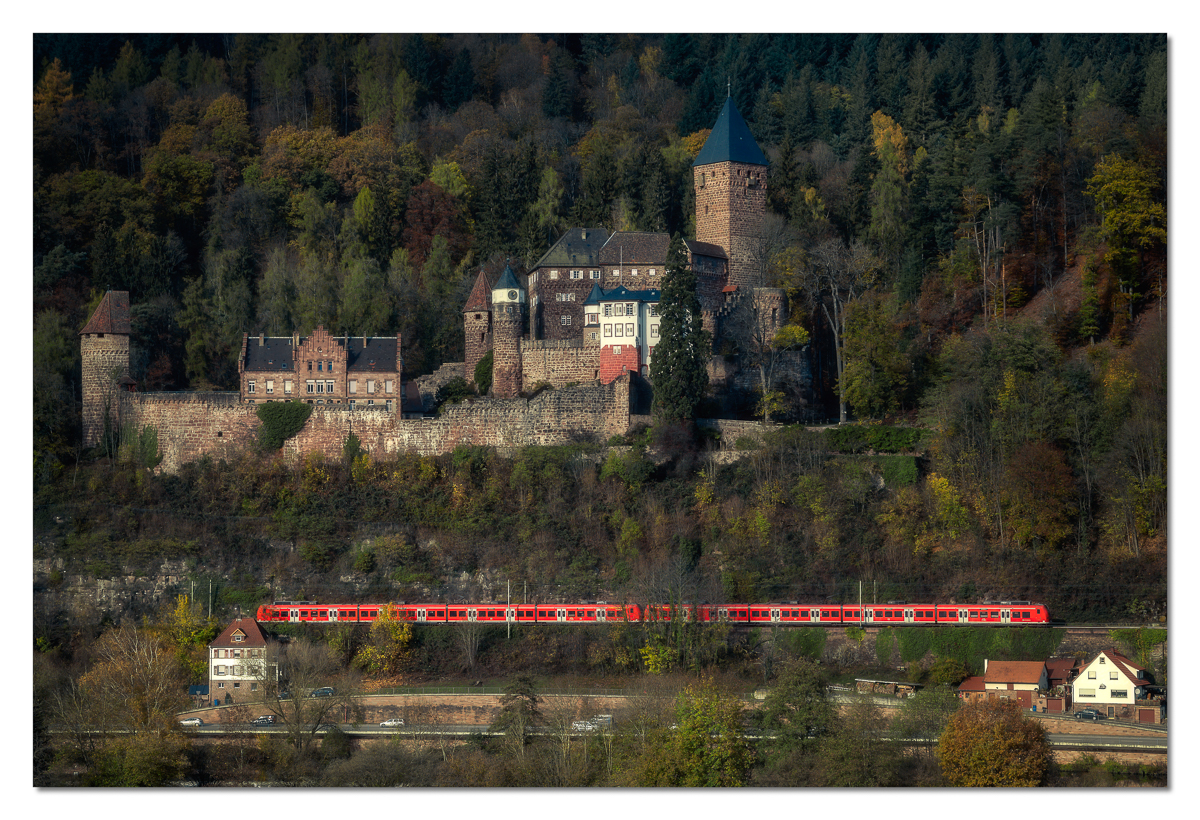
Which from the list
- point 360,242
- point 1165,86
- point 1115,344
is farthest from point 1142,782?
point 360,242

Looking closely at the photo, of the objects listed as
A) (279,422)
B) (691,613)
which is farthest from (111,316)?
(691,613)

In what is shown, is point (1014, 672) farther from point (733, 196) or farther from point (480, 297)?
point (480, 297)

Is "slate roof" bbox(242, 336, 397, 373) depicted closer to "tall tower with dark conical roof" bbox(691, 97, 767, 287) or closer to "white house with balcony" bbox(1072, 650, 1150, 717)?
"tall tower with dark conical roof" bbox(691, 97, 767, 287)

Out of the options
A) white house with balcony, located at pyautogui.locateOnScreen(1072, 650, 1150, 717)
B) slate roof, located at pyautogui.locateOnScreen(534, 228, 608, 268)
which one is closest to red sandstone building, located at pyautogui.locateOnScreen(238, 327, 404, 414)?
slate roof, located at pyautogui.locateOnScreen(534, 228, 608, 268)

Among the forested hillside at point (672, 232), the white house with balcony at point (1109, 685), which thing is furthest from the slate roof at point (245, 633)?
the white house with balcony at point (1109, 685)

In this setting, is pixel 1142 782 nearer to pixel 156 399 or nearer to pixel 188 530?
pixel 188 530

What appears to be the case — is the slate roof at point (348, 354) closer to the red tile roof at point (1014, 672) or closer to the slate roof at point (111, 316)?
the slate roof at point (111, 316)

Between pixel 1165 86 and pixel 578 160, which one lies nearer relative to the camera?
pixel 1165 86
